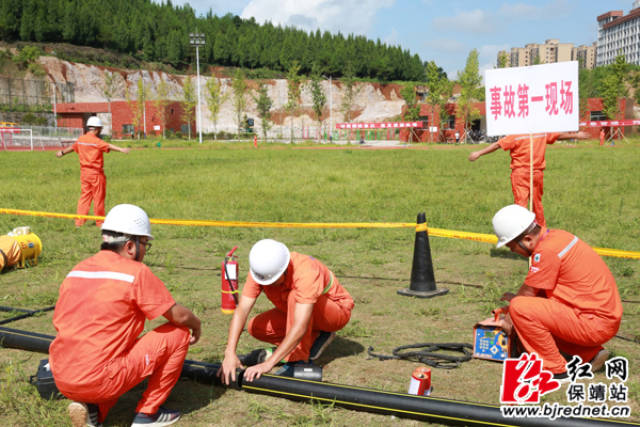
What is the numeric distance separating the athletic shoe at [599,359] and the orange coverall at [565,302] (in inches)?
A: 7.5

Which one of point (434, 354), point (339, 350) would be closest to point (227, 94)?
point (339, 350)

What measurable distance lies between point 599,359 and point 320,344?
2.11 metres

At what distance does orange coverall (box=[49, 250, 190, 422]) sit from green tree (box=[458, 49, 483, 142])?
Answer: 64.1 meters

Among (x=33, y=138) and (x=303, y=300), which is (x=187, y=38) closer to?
(x=33, y=138)

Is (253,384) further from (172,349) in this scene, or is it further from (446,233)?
(446,233)

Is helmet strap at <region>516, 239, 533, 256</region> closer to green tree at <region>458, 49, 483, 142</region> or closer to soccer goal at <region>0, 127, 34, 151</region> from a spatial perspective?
soccer goal at <region>0, 127, 34, 151</region>

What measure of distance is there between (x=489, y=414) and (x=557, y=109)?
165 inches

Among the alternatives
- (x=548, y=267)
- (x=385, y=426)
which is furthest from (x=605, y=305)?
(x=385, y=426)

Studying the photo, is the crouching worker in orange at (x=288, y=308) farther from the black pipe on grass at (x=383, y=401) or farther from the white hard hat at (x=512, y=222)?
the white hard hat at (x=512, y=222)

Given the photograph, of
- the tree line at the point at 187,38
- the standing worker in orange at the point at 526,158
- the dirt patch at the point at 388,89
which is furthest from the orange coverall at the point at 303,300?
the dirt patch at the point at 388,89

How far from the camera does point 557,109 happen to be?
20.5 ft

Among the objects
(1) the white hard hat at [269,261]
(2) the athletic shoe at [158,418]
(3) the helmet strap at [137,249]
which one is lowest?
(2) the athletic shoe at [158,418]

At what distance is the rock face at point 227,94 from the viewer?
87.4 metres

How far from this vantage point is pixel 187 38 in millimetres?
123812
